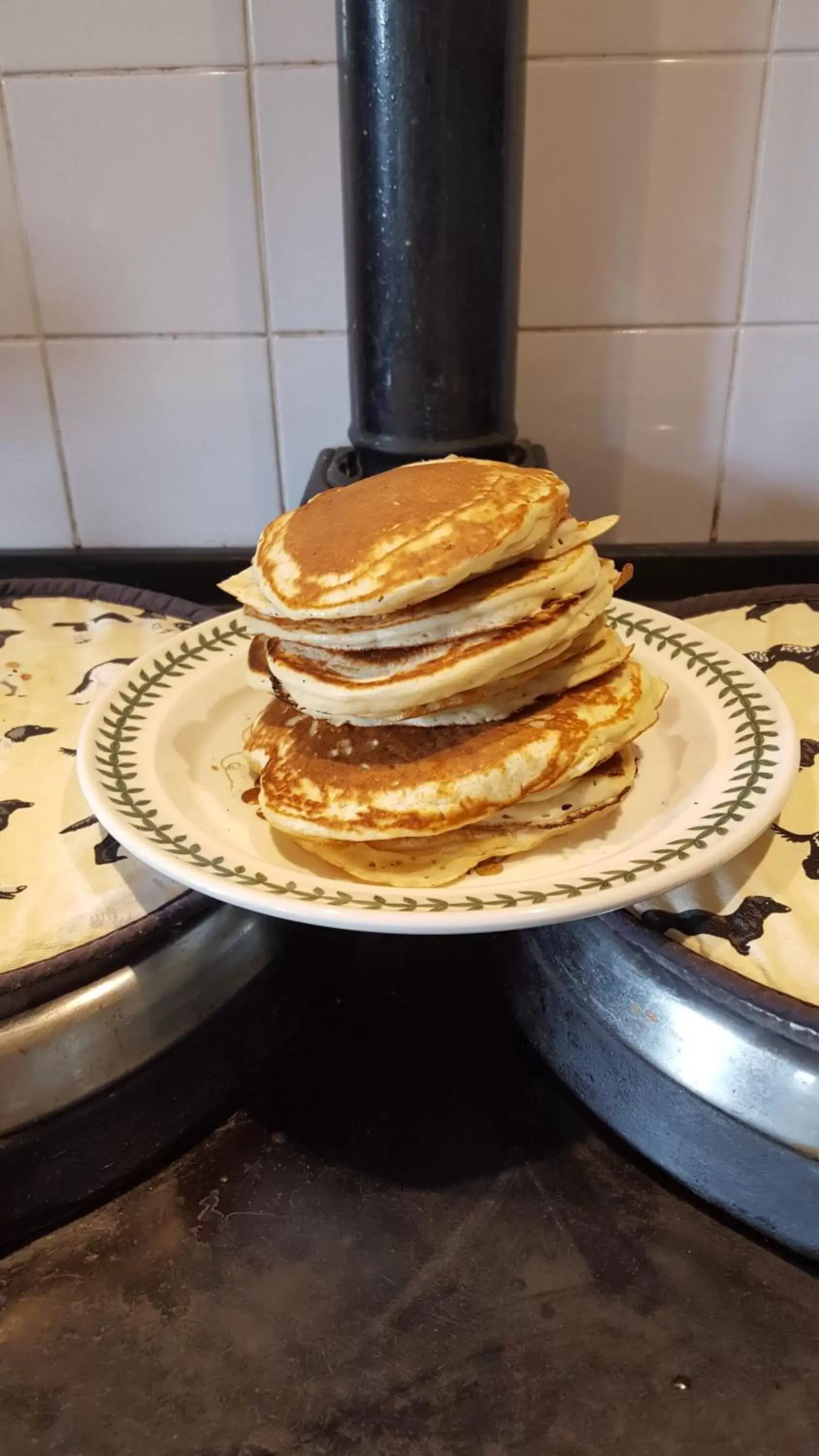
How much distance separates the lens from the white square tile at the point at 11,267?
1143 millimetres

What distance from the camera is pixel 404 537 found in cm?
66

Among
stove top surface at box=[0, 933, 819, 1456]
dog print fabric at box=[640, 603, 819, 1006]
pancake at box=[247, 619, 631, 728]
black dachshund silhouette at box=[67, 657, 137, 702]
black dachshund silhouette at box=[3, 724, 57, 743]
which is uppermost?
pancake at box=[247, 619, 631, 728]

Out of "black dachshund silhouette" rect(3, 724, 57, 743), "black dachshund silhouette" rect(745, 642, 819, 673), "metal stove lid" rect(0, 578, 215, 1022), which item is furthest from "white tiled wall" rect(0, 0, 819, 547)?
"metal stove lid" rect(0, 578, 215, 1022)

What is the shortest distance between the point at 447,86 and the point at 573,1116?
0.84 meters

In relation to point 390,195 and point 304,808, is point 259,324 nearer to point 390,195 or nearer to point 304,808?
point 390,195

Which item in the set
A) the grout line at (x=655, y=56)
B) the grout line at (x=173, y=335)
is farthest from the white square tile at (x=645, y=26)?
the grout line at (x=173, y=335)

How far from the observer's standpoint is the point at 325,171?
1119 mm

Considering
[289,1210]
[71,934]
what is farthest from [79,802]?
[289,1210]

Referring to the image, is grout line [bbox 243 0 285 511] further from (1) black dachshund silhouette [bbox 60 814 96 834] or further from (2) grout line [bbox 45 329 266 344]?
(1) black dachshund silhouette [bbox 60 814 96 834]

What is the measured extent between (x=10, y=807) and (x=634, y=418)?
828 mm

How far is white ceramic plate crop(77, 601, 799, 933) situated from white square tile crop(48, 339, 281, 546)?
38 centimetres

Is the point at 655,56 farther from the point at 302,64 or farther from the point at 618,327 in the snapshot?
the point at 302,64

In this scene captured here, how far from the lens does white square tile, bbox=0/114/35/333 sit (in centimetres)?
114

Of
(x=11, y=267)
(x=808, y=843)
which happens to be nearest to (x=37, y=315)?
(x=11, y=267)
